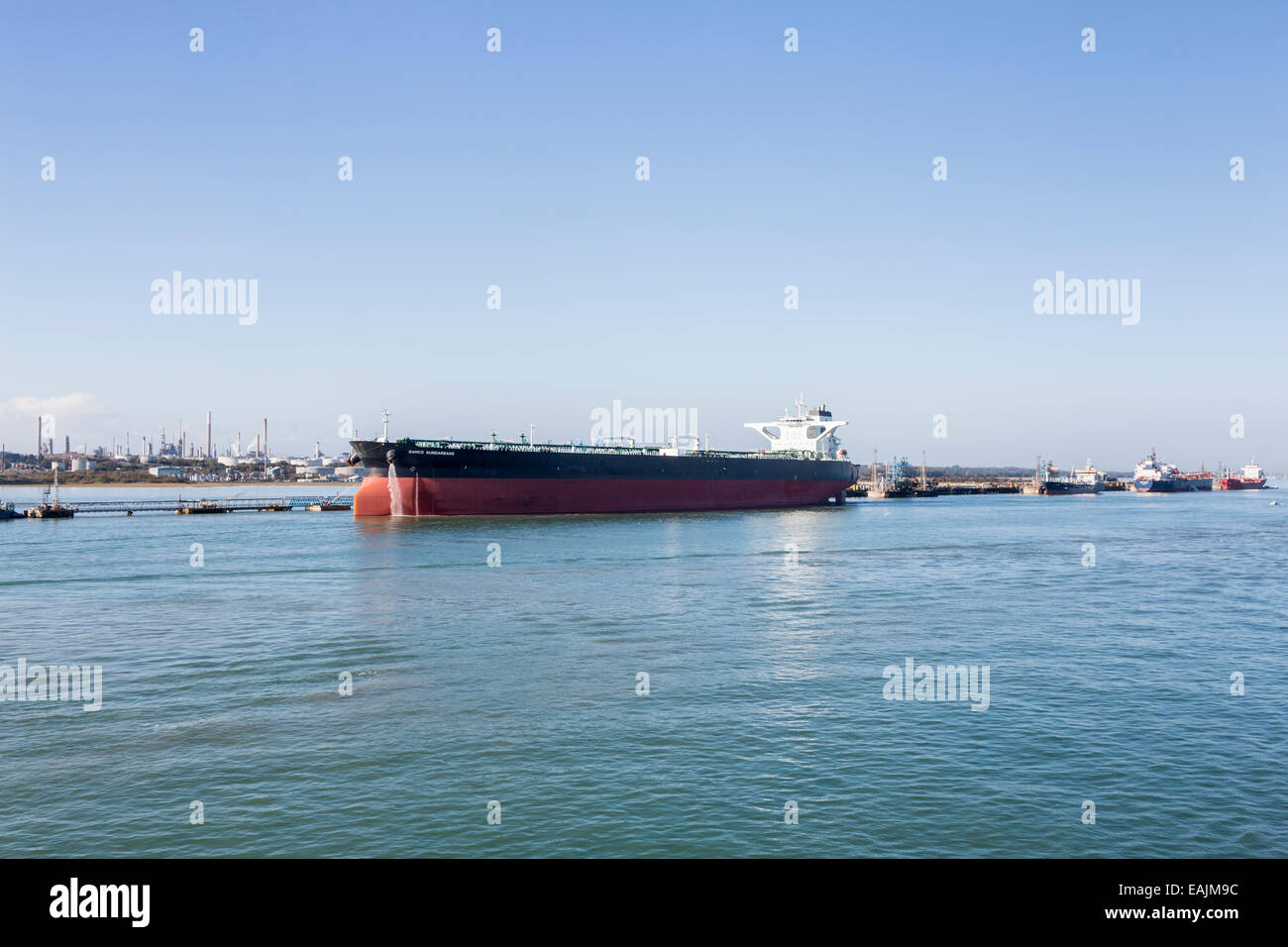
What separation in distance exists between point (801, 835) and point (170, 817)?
862cm

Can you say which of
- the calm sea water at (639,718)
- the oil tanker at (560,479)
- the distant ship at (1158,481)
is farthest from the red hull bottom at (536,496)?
the distant ship at (1158,481)

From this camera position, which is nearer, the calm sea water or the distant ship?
the calm sea water

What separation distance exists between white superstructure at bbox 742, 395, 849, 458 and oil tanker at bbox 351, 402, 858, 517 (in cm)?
863

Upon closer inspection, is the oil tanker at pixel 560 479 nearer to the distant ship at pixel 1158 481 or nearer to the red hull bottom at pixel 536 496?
the red hull bottom at pixel 536 496

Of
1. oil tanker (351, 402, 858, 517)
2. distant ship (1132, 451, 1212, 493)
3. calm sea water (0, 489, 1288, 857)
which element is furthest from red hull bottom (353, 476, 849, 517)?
distant ship (1132, 451, 1212, 493)

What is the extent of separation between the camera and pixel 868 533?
62.0 meters

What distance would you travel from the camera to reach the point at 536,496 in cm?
6744

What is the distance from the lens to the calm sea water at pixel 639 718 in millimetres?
11047

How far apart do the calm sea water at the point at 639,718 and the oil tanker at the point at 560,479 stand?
90.1 ft

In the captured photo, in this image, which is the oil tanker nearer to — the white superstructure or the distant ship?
the white superstructure

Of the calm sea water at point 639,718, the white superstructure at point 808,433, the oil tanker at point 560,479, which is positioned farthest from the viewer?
the white superstructure at point 808,433

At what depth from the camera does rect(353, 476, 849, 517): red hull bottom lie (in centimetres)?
6400

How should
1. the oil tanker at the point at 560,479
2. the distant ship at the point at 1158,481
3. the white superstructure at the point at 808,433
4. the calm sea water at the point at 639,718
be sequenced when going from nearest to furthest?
1. the calm sea water at the point at 639,718
2. the oil tanker at the point at 560,479
3. the white superstructure at the point at 808,433
4. the distant ship at the point at 1158,481
